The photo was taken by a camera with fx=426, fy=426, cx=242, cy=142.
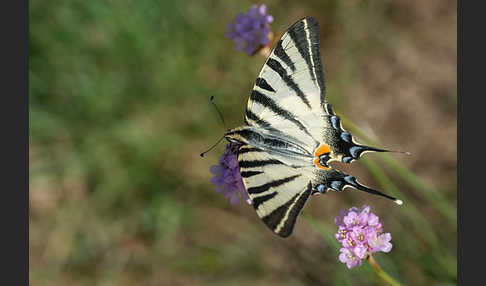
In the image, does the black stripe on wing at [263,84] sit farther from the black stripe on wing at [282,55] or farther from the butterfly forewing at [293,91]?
the black stripe on wing at [282,55]

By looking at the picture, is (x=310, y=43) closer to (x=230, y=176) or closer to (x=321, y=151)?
(x=321, y=151)

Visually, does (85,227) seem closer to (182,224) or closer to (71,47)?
(182,224)

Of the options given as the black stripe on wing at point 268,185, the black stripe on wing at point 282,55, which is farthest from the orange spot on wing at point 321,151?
the black stripe on wing at point 282,55

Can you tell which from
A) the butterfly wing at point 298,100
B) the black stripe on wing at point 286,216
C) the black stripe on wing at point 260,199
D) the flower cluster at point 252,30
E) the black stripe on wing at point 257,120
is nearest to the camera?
the black stripe on wing at point 286,216

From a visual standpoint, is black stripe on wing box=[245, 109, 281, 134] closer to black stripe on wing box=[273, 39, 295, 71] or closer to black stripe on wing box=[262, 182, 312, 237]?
black stripe on wing box=[273, 39, 295, 71]

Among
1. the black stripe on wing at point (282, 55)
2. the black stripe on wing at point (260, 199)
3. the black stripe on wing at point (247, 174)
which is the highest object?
the black stripe on wing at point (282, 55)

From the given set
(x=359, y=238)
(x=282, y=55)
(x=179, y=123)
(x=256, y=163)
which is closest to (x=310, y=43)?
(x=282, y=55)

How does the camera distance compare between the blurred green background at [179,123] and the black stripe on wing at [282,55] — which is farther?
the blurred green background at [179,123]

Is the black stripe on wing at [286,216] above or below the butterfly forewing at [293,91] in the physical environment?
below
